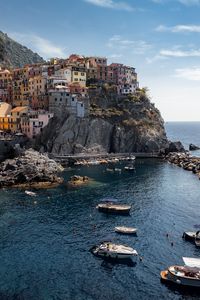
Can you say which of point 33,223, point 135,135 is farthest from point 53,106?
point 33,223

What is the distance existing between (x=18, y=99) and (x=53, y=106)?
2616cm

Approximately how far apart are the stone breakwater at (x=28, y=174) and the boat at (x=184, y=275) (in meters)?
57.0

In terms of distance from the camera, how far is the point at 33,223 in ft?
243

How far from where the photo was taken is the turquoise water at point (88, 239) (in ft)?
162

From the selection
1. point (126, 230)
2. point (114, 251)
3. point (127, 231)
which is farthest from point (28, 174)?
point (114, 251)

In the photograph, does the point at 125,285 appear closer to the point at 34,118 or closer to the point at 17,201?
the point at 17,201

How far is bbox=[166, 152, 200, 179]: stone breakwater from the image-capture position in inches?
5315

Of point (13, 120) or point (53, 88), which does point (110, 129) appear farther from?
point (13, 120)

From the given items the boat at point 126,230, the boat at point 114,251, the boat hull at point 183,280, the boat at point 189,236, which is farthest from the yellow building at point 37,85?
the boat hull at point 183,280

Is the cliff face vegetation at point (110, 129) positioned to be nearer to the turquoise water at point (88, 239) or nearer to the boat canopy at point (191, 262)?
the turquoise water at point (88, 239)

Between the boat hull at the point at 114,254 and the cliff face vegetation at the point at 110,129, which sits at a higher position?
the cliff face vegetation at the point at 110,129

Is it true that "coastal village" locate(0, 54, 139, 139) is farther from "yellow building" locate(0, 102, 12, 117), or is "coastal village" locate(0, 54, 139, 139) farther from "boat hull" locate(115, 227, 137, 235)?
"boat hull" locate(115, 227, 137, 235)

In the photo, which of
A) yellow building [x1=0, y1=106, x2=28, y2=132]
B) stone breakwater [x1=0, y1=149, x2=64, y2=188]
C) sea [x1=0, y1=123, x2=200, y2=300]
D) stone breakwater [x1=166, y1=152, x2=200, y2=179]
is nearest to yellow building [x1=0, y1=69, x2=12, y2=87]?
yellow building [x1=0, y1=106, x2=28, y2=132]

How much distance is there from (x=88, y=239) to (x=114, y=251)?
8.48m
